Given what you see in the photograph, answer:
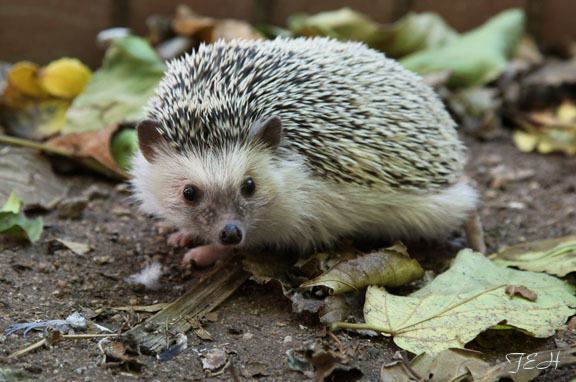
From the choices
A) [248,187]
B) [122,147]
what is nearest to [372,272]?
[248,187]

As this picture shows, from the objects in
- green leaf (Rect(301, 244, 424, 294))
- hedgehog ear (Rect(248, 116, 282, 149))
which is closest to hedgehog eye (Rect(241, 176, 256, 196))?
hedgehog ear (Rect(248, 116, 282, 149))

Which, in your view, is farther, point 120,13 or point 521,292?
point 120,13

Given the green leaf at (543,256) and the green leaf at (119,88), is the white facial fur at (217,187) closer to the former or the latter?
the green leaf at (543,256)

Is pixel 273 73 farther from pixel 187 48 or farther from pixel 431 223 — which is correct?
pixel 187 48

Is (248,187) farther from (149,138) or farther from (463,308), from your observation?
(463,308)

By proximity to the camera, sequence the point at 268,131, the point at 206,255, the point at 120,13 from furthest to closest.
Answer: the point at 120,13
the point at 206,255
the point at 268,131

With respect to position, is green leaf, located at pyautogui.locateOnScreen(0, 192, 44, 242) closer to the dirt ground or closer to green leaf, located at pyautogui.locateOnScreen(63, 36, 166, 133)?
the dirt ground

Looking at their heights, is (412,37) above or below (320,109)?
below
